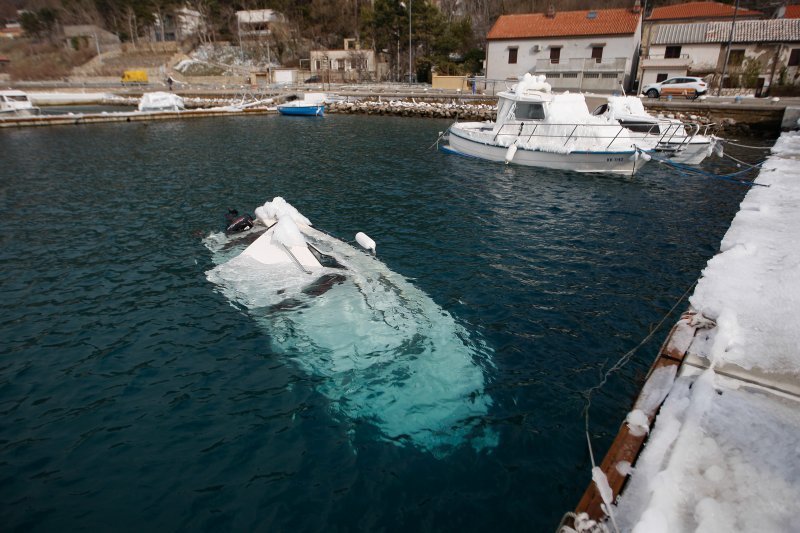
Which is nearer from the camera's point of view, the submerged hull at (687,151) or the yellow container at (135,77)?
the submerged hull at (687,151)

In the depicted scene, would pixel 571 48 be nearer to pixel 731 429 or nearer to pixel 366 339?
pixel 366 339

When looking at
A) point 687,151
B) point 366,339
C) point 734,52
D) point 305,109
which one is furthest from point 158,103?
point 734,52

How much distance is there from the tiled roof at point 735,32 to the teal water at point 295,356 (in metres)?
38.0

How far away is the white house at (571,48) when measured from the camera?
4706cm

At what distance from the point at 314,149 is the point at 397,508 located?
2594 centimetres

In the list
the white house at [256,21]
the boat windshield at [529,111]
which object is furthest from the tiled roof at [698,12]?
the white house at [256,21]

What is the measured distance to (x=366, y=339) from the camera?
786 cm

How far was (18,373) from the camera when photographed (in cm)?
763

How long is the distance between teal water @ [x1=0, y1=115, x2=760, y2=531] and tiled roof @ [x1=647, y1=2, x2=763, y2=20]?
49027 mm

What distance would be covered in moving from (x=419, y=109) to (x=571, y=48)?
775 inches

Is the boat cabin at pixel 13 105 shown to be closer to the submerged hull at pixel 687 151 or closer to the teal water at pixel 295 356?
the teal water at pixel 295 356

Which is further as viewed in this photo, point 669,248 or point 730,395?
point 669,248

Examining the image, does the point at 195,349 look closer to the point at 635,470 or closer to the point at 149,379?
the point at 149,379

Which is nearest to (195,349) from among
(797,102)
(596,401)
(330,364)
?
(330,364)
